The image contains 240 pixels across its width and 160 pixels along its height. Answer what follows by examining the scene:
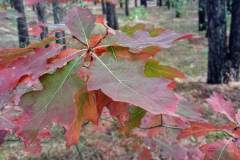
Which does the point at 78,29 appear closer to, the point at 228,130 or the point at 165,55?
the point at 228,130

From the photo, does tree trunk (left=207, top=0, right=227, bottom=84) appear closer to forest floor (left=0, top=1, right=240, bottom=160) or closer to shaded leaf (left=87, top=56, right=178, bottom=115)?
forest floor (left=0, top=1, right=240, bottom=160)

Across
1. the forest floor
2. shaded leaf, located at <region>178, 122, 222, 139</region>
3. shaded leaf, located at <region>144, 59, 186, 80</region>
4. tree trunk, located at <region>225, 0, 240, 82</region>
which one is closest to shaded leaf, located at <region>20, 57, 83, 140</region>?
shaded leaf, located at <region>144, 59, 186, 80</region>

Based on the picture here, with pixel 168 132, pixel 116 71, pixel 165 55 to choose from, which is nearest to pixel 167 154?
pixel 116 71

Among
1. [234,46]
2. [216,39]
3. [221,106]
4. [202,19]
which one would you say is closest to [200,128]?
[221,106]

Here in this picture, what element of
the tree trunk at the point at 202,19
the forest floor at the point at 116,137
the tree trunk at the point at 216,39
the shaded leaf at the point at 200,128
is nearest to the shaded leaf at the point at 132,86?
the shaded leaf at the point at 200,128

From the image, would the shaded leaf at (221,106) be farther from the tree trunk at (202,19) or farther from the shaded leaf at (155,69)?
the tree trunk at (202,19)

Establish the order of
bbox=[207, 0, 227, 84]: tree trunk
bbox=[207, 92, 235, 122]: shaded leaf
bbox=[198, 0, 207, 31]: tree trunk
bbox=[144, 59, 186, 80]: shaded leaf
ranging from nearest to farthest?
bbox=[144, 59, 186, 80]: shaded leaf → bbox=[207, 92, 235, 122]: shaded leaf → bbox=[207, 0, 227, 84]: tree trunk → bbox=[198, 0, 207, 31]: tree trunk
